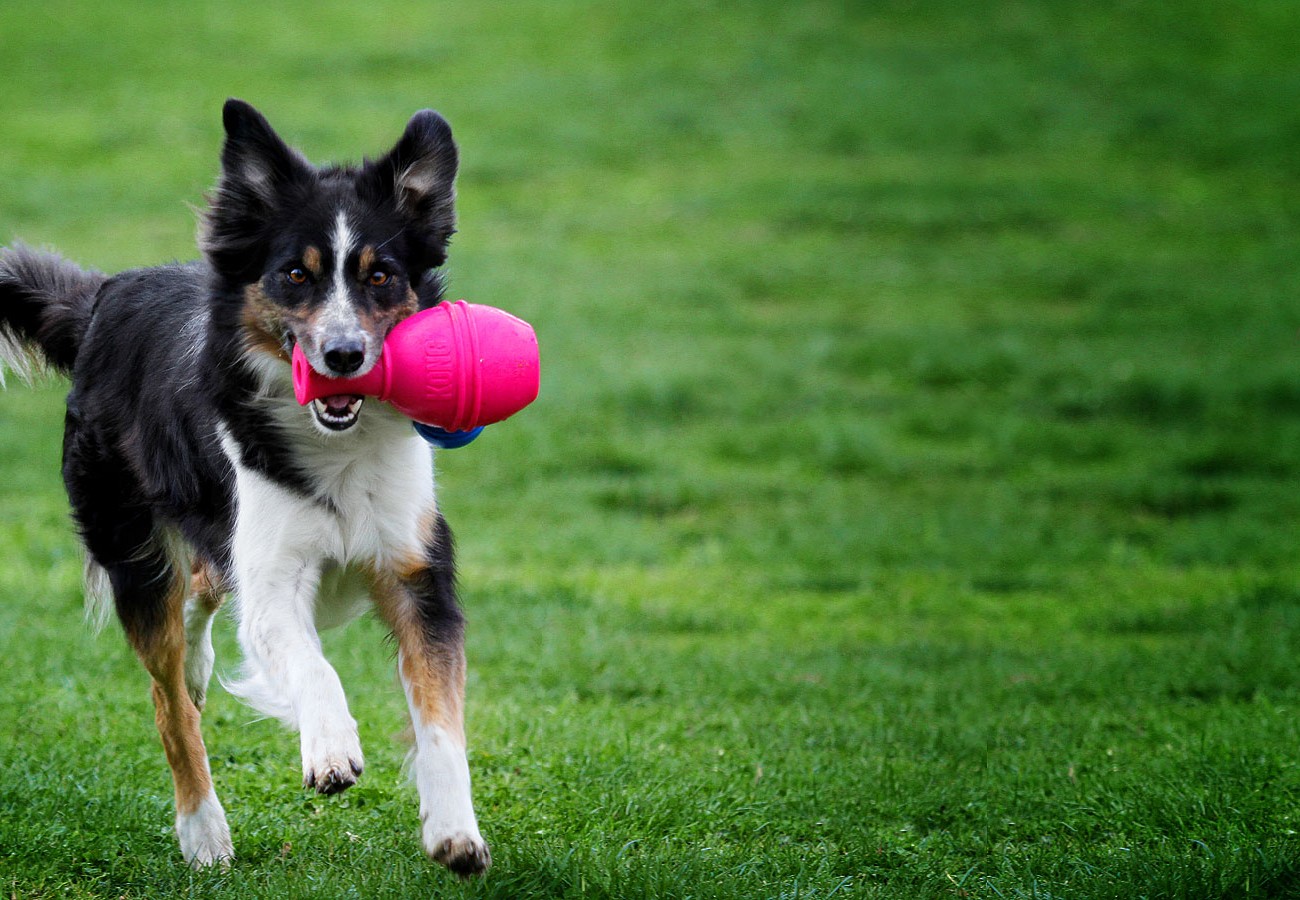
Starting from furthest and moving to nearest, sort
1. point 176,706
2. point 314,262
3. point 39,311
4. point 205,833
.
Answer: point 39,311
point 176,706
point 205,833
point 314,262

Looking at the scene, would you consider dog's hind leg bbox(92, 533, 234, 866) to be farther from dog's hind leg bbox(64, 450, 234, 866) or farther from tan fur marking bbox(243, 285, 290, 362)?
tan fur marking bbox(243, 285, 290, 362)

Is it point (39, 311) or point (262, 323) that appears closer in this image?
point (262, 323)

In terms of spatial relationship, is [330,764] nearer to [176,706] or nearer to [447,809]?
[447,809]

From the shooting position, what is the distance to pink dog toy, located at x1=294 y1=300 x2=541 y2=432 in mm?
4863

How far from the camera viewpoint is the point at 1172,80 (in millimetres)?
26516

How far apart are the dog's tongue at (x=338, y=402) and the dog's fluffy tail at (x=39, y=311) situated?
2088mm

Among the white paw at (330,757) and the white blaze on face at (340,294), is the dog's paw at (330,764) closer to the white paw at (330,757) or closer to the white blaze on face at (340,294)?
the white paw at (330,757)

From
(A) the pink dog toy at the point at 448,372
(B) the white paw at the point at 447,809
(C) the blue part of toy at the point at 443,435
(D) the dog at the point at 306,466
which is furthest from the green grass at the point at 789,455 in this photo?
(A) the pink dog toy at the point at 448,372

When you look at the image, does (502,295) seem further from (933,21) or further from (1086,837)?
(933,21)

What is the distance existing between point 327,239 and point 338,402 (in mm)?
579

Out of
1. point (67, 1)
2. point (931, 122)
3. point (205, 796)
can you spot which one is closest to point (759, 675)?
point (205, 796)

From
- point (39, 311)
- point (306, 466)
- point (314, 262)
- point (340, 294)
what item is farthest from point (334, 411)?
point (39, 311)

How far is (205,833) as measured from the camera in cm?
543

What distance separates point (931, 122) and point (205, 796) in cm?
2128
